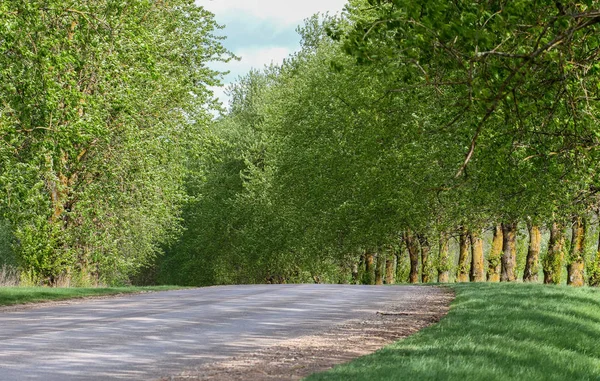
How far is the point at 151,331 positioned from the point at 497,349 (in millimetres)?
5887

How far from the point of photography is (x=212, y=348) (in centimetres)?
1146

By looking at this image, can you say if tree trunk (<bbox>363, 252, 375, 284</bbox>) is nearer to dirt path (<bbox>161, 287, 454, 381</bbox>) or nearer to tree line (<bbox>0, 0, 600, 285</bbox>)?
tree line (<bbox>0, 0, 600, 285</bbox>)

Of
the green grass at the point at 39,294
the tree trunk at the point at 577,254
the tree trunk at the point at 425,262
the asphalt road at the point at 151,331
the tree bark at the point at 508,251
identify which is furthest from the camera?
the tree trunk at the point at 425,262

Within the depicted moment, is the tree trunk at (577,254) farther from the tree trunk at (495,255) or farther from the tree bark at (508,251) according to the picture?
the tree trunk at (495,255)

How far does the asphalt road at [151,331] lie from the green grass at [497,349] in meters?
2.31

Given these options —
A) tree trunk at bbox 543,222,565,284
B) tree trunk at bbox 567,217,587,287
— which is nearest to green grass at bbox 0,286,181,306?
tree trunk at bbox 543,222,565,284

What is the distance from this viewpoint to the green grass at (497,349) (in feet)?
28.4

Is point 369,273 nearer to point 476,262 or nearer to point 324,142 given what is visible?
point 324,142

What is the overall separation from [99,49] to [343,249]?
87.1 feet

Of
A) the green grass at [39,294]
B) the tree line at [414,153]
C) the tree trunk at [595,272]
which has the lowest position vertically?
the green grass at [39,294]

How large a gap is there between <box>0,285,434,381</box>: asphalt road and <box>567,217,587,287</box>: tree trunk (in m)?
12.7

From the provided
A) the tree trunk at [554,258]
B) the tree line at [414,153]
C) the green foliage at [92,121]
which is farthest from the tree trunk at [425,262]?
the green foliage at [92,121]

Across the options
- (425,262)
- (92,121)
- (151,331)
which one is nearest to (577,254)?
(425,262)

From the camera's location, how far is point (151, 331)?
13.3 meters
